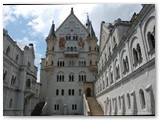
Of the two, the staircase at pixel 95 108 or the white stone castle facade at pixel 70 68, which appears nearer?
the staircase at pixel 95 108

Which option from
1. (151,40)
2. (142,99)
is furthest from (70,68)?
(151,40)

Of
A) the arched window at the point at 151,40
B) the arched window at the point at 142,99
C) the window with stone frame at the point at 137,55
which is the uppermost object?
the arched window at the point at 151,40

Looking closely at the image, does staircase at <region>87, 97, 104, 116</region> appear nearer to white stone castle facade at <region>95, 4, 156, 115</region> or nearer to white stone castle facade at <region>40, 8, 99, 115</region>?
white stone castle facade at <region>95, 4, 156, 115</region>

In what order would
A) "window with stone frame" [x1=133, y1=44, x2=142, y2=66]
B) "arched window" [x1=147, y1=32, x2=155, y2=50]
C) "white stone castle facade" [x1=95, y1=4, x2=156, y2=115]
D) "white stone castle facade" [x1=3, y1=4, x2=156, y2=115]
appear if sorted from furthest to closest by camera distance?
"window with stone frame" [x1=133, y1=44, x2=142, y2=66] < "white stone castle facade" [x1=3, y1=4, x2=156, y2=115] < "arched window" [x1=147, y1=32, x2=155, y2=50] < "white stone castle facade" [x1=95, y1=4, x2=156, y2=115]

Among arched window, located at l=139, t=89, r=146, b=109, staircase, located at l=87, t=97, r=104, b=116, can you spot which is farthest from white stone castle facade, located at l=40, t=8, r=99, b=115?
arched window, located at l=139, t=89, r=146, b=109

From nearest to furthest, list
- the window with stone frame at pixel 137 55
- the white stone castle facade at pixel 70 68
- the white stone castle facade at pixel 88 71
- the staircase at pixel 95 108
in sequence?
the white stone castle facade at pixel 88 71 → the window with stone frame at pixel 137 55 → the staircase at pixel 95 108 → the white stone castle facade at pixel 70 68

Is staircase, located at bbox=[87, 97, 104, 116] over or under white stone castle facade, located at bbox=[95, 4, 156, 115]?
under

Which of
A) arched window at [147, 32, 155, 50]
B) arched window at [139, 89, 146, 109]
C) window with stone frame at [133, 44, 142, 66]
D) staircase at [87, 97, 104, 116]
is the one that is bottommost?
staircase at [87, 97, 104, 116]

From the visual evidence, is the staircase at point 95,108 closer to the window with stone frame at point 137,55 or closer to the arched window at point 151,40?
the window with stone frame at point 137,55

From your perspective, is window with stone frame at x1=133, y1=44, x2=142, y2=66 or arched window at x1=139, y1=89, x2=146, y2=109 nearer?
arched window at x1=139, y1=89, x2=146, y2=109

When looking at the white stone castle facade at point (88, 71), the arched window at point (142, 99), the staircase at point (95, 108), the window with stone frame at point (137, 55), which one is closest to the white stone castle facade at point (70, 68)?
the white stone castle facade at point (88, 71)

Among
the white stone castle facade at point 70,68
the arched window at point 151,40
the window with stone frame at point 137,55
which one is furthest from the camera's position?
the white stone castle facade at point 70,68

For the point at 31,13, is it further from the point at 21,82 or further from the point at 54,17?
the point at 21,82

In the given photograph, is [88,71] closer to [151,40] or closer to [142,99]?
[142,99]
